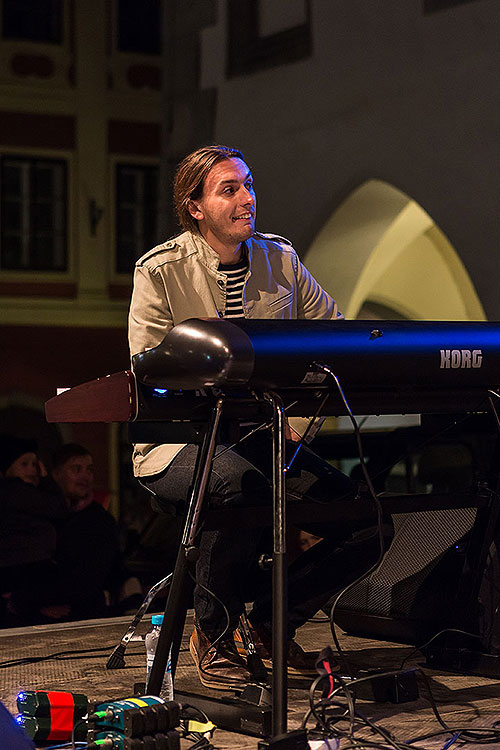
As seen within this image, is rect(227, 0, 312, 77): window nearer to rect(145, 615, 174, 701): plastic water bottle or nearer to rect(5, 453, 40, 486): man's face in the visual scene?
rect(5, 453, 40, 486): man's face

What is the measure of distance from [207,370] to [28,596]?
297 cm

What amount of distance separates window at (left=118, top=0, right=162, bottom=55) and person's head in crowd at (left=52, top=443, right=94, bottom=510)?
975 centimetres

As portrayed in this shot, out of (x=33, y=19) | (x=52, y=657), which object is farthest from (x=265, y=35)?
(x=33, y=19)

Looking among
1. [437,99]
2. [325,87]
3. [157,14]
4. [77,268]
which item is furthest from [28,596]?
[157,14]

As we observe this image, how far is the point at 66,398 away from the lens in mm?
2492

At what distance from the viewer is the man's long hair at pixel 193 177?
2.98m

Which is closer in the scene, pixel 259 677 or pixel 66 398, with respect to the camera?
pixel 66 398

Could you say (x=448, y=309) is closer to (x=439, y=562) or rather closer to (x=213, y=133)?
(x=213, y=133)

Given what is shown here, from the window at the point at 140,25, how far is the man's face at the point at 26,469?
387 inches

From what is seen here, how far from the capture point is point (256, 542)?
2.86 metres

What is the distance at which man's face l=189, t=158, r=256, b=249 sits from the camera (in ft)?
9.65

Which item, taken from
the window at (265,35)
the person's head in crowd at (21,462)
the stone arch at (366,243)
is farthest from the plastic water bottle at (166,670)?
the window at (265,35)

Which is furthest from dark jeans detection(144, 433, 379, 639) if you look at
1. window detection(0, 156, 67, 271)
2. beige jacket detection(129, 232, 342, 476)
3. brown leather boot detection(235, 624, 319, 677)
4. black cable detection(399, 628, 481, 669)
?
window detection(0, 156, 67, 271)

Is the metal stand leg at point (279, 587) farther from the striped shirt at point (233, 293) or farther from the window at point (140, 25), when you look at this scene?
the window at point (140, 25)
